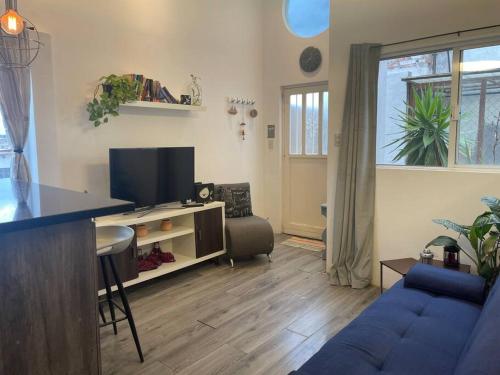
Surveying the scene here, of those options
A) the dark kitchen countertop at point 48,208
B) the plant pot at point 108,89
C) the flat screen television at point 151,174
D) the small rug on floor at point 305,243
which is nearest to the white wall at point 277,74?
the small rug on floor at point 305,243

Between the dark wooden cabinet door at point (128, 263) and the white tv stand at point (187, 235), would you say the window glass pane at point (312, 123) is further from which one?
the dark wooden cabinet door at point (128, 263)

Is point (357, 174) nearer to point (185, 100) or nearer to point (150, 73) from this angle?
point (185, 100)

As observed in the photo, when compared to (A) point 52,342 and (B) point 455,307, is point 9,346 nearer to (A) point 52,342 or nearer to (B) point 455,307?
(A) point 52,342

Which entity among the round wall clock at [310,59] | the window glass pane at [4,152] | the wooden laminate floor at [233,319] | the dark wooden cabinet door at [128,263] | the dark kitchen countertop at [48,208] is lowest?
the wooden laminate floor at [233,319]

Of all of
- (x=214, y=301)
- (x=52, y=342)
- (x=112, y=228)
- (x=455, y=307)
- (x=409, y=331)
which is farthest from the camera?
(x=214, y=301)

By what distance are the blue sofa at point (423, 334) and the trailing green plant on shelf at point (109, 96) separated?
2.65 m

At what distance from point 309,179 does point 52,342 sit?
3959 mm

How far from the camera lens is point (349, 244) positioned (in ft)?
11.5

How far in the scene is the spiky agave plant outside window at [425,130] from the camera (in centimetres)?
315

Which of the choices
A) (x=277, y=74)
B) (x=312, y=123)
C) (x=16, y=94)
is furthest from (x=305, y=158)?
(x=16, y=94)

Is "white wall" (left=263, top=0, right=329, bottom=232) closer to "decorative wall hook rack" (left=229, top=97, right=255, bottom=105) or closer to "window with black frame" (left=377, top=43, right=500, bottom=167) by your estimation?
"decorative wall hook rack" (left=229, top=97, right=255, bottom=105)

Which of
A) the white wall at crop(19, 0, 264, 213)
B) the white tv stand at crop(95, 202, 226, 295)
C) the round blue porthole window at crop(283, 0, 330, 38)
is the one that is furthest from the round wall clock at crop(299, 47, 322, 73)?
the white tv stand at crop(95, 202, 226, 295)

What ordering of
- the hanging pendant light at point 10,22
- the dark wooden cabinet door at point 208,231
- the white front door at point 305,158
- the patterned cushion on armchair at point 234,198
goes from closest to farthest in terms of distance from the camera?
the hanging pendant light at point 10,22 < the dark wooden cabinet door at point 208,231 < the patterned cushion on armchair at point 234,198 < the white front door at point 305,158

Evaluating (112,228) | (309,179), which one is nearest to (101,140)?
(112,228)
